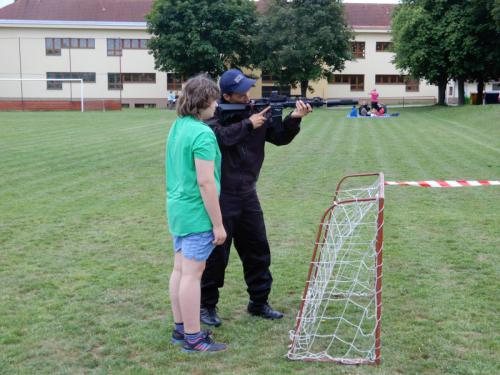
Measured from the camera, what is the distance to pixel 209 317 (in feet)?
15.6

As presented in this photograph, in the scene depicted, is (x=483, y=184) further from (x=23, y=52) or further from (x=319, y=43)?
(x=23, y=52)

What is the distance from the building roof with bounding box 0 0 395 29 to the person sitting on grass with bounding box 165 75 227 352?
6022 centimetres

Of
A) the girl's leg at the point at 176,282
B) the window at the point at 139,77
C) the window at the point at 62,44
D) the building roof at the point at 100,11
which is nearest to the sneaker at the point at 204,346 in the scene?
the girl's leg at the point at 176,282

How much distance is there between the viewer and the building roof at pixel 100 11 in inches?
2493

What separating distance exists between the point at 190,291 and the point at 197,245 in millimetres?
333

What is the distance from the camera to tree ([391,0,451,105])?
4419 centimetres

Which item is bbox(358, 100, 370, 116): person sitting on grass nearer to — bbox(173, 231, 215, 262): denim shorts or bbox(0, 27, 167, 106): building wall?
bbox(0, 27, 167, 106): building wall

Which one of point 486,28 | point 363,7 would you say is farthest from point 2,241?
A: point 363,7

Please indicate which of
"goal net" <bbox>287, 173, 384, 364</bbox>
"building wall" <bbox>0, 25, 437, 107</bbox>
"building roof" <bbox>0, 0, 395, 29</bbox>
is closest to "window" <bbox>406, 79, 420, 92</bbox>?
"building wall" <bbox>0, 25, 437, 107</bbox>

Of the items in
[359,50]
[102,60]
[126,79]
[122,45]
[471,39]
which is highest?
[122,45]

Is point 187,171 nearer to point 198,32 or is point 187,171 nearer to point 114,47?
point 198,32

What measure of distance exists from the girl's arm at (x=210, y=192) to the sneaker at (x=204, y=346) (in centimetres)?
74

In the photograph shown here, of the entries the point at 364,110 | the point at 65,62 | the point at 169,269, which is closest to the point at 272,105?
the point at 169,269

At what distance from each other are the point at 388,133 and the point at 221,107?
20896 mm
